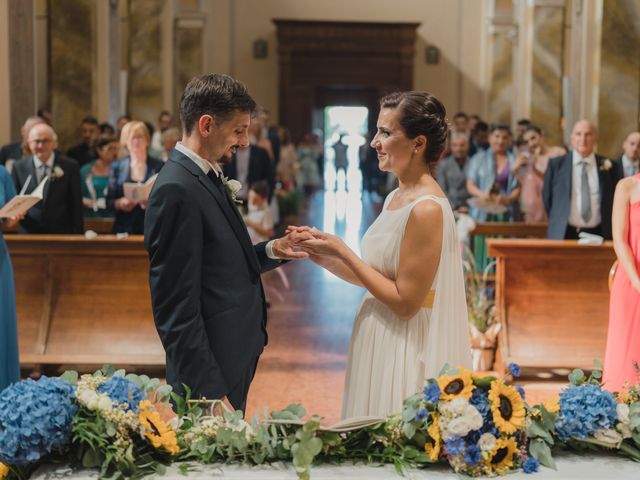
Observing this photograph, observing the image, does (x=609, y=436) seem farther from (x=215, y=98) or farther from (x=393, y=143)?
(x=215, y=98)

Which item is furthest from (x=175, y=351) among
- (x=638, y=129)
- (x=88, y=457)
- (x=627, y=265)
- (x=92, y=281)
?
(x=638, y=129)

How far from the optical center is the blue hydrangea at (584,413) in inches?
104

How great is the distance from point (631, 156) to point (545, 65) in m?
8.25

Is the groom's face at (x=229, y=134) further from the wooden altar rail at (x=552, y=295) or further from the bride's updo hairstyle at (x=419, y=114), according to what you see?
the wooden altar rail at (x=552, y=295)

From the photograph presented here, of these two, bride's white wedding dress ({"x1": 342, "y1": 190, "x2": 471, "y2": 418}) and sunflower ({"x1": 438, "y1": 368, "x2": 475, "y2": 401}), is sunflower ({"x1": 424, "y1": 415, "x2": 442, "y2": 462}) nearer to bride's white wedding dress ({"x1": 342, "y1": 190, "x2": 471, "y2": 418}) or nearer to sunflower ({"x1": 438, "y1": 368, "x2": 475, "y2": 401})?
sunflower ({"x1": 438, "y1": 368, "x2": 475, "y2": 401})

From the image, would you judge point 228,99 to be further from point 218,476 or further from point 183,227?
point 218,476

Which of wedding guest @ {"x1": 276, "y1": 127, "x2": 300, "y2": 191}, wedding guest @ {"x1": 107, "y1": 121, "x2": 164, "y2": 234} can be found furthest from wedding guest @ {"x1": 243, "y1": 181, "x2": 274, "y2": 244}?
wedding guest @ {"x1": 276, "y1": 127, "x2": 300, "y2": 191}

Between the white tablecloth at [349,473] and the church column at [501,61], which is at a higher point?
the church column at [501,61]

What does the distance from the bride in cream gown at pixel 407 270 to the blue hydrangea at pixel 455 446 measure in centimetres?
81

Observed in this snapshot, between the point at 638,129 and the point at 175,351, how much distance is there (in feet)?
32.4

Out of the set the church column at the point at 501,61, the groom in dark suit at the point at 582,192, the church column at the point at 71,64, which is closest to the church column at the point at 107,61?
the church column at the point at 71,64

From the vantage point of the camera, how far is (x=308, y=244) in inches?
134

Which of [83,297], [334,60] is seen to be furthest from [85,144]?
[334,60]

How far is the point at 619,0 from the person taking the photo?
11711 millimetres
